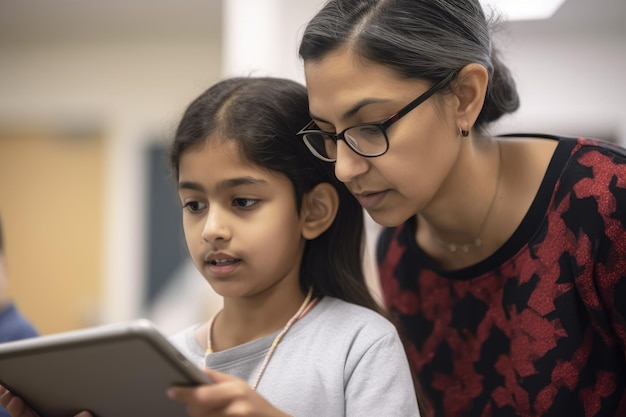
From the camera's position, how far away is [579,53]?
3.96 m

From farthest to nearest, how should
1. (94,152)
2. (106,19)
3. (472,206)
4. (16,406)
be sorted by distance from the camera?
(94,152)
(106,19)
(472,206)
(16,406)

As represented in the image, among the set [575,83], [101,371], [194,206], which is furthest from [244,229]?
[575,83]

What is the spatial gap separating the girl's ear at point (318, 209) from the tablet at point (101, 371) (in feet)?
1.30

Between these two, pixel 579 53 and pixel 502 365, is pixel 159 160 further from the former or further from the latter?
pixel 502 365

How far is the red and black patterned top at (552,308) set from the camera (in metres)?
1.25

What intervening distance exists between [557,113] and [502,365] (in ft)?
9.21

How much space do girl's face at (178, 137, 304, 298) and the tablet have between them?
27cm

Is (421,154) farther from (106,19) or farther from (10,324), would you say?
(106,19)

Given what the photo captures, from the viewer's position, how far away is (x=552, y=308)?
1.31m

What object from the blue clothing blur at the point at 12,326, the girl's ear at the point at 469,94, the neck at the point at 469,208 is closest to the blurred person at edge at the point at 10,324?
the blue clothing blur at the point at 12,326

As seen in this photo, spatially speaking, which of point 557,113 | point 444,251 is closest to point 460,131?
point 444,251

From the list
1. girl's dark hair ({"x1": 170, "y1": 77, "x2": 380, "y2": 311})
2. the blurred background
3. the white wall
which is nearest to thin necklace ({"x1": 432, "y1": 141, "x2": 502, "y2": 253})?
girl's dark hair ({"x1": 170, "y1": 77, "x2": 380, "y2": 311})

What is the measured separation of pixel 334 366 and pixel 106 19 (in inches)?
175

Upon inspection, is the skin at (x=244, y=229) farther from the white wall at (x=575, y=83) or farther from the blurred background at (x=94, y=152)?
the blurred background at (x=94, y=152)
